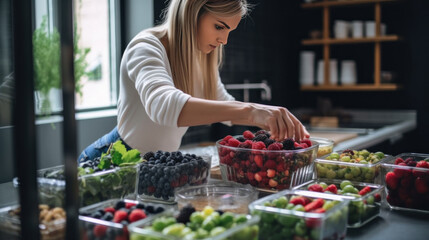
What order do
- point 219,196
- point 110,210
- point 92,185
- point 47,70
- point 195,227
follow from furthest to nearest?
point 219,196, point 92,185, point 110,210, point 195,227, point 47,70

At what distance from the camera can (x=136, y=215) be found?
3.72 ft

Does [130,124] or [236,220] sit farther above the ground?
[130,124]

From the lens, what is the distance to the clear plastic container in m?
0.99

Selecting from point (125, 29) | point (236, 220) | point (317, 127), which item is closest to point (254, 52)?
point (317, 127)

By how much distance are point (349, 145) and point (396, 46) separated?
5.92 ft

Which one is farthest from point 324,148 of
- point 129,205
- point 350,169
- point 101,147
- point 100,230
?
point 100,230

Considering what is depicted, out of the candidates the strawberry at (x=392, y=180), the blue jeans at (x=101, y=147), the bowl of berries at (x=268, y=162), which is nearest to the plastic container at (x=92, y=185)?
the bowl of berries at (x=268, y=162)

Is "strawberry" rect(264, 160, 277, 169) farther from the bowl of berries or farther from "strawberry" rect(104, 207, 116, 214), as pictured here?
"strawberry" rect(104, 207, 116, 214)

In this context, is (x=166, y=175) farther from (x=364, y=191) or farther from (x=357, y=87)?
(x=357, y=87)

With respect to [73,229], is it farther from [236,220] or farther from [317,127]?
[317,127]

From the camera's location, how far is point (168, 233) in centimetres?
101

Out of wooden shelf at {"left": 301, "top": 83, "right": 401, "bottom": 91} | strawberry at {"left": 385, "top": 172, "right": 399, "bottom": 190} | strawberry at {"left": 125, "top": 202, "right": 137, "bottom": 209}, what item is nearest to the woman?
strawberry at {"left": 385, "top": 172, "right": 399, "bottom": 190}

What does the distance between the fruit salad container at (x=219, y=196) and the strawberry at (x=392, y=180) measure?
46cm

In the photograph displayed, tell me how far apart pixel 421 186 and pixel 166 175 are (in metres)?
0.77
